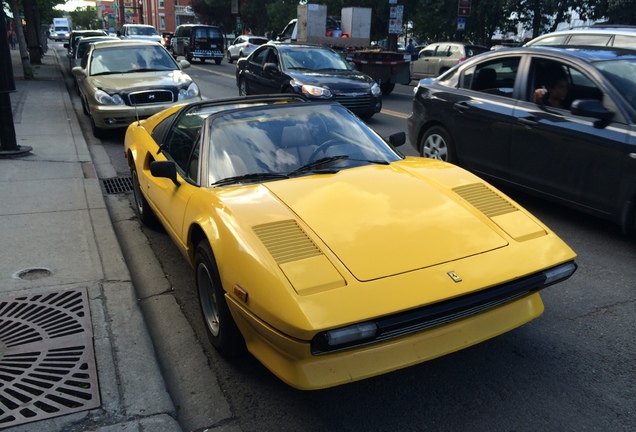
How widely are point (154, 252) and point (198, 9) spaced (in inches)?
2702

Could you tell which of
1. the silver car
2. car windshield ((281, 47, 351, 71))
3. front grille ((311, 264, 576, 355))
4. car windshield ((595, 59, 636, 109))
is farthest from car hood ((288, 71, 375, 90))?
the silver car

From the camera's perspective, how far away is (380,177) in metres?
3.86

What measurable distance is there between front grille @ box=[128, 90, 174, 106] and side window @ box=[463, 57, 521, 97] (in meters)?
5.55

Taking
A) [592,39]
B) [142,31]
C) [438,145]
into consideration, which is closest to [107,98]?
[438,145]

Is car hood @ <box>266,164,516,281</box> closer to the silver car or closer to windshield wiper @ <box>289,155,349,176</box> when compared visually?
windshield wiper @ <box>289,155,349,176</box>

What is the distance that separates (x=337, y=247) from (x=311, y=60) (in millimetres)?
10549

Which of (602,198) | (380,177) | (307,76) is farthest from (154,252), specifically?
(307,76)

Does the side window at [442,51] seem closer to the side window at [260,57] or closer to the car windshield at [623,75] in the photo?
the side window at [260,57]

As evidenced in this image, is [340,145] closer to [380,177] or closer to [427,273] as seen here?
[380,177]

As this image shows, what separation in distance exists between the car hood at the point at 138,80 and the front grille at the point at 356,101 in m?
3.00

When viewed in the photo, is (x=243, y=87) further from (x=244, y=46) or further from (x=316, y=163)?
(x=244, y=46)

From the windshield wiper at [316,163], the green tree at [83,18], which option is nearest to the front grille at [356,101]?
the windshield wiper at [316,163]

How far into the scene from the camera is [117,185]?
7.62 meters

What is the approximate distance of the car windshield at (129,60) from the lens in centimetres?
1120
